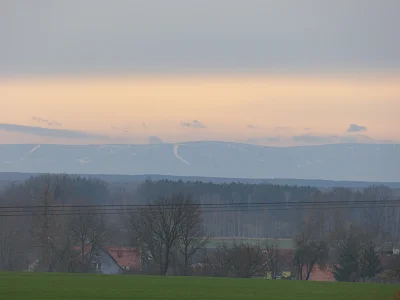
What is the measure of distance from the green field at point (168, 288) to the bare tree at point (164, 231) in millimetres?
18407

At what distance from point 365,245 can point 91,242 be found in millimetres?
22939

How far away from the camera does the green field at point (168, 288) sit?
38031 millimetres

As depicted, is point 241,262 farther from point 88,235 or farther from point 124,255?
point 88,235

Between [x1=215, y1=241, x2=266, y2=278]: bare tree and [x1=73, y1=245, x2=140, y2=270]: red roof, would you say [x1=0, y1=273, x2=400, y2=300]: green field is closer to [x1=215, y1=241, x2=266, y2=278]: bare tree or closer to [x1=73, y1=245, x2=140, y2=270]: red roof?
[x1=215, y1=241, x2=266, y2=278]: bare tree

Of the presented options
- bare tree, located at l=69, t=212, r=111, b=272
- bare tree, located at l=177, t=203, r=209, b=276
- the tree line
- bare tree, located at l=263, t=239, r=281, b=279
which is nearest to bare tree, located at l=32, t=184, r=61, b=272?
the tree line

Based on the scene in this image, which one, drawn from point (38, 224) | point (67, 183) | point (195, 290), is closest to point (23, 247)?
point (38, 224)

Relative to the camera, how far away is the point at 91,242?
270ft

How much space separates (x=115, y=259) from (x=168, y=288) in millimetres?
39916

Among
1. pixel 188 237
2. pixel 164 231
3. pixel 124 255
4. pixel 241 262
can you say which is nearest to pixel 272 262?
pixel 188 237

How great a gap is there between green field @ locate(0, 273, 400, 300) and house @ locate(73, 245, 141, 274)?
2941 cm

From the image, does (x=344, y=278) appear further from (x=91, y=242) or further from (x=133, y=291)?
(x=133, y=291)

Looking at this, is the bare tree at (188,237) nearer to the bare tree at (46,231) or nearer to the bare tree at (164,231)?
the bare tree at (164,231)

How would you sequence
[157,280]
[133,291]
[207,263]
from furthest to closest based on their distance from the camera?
[207,263] < [157,280] < [133,291]

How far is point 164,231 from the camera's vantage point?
67938 millimetres
